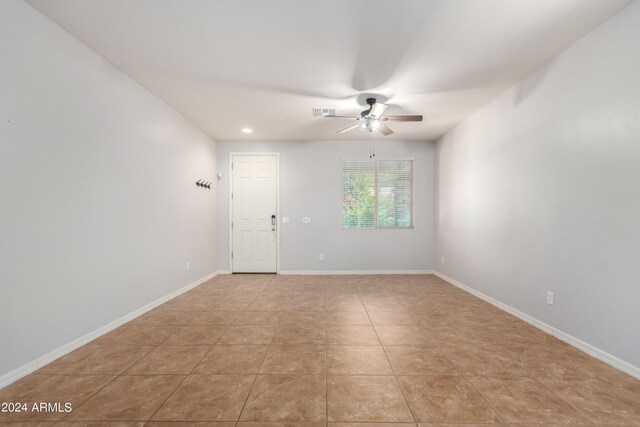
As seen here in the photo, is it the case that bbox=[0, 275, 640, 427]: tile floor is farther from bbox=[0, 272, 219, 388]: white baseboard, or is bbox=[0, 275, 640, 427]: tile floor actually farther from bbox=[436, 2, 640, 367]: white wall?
bbox=[436, 2, 640, 367]: white wall

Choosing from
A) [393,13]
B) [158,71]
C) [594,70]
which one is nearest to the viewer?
[393,13]

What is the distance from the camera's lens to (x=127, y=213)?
2.91 m

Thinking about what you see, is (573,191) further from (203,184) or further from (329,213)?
(203,184)

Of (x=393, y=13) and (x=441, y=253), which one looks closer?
(x=393, y=13)

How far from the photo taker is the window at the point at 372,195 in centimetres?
540

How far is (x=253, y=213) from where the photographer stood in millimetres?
5379

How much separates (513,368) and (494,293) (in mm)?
1692

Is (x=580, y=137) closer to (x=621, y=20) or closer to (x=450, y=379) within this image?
(x=621, y=20)

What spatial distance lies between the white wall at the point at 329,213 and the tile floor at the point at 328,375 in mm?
2210

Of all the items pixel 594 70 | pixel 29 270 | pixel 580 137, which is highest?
pixel 594 70

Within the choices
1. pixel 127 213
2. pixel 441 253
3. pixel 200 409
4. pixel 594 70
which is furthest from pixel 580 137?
pixel 127 213

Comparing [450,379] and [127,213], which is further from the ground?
[127,213]

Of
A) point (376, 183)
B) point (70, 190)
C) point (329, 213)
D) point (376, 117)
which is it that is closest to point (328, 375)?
point (70, 190)

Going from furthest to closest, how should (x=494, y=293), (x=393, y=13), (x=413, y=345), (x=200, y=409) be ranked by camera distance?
(x=494, y=293), (x=413, y=345), (x=393, y=13), (x=200, y=409)
